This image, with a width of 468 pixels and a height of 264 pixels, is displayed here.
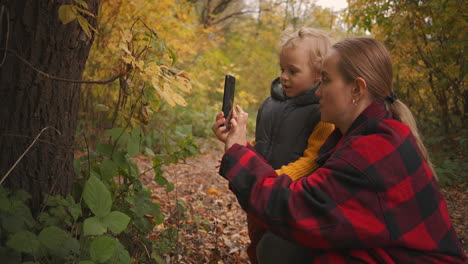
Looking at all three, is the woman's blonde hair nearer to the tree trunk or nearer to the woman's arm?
the woman's arm

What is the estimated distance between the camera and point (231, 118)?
1.79 m

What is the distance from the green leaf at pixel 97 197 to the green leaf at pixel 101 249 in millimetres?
95

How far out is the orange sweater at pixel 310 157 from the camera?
181 cm

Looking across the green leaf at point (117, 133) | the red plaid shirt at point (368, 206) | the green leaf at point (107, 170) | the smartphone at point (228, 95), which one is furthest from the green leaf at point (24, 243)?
the smartphone at point (228, 95)

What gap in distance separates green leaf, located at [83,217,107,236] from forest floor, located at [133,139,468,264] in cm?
66

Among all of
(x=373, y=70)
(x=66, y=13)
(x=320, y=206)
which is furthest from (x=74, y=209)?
(x=373, y=70)

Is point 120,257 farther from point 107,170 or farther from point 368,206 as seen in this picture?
point 368,206

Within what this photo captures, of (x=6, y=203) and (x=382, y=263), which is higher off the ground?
(x=382, y=263)

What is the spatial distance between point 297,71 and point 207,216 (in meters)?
1.93

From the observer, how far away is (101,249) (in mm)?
1394

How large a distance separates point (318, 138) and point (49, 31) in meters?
1.41

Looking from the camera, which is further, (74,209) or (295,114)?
(295,114)

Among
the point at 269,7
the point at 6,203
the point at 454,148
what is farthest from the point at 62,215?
the point at 269,7

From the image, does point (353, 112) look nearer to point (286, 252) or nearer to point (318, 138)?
point (318, 138)
